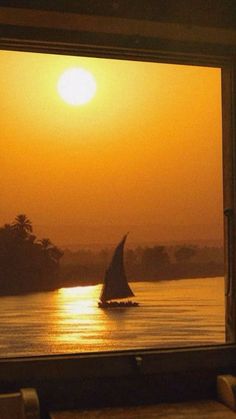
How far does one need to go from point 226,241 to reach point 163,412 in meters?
0.78

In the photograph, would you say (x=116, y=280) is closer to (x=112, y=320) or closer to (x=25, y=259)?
(x=112, y=320)

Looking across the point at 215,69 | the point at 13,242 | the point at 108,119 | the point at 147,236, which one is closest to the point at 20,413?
the point at 13,242

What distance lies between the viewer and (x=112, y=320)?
246 centimetres

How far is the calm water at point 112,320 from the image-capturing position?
2.36 m

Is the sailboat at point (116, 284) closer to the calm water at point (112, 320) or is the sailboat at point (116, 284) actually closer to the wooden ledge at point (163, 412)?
the calm water at point (112, 320)

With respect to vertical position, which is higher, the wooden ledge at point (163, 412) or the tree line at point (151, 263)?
the tree line at point (151, 263)

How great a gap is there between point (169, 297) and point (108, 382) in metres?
0.44

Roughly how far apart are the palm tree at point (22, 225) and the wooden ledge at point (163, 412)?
711 millimetres

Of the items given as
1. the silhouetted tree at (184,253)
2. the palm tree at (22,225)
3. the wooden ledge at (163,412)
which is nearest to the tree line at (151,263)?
the silhouetted tree at (184,253)

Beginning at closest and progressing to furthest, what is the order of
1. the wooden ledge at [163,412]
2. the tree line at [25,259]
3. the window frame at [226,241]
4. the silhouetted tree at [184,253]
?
the wooden ledge at [163,412], the window frame at [226,241], the tree line at [25,259], the silhouetted tree at [184,253]

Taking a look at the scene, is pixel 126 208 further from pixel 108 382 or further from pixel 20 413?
pixel 20 413

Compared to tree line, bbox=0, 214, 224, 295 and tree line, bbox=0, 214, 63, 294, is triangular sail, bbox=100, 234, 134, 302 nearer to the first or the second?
tree line, bbox=0, 214, 224, 295

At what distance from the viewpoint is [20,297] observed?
→ 2406 millimetres

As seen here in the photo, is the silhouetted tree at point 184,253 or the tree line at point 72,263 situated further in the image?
the silhouetted tree at point 184,253
